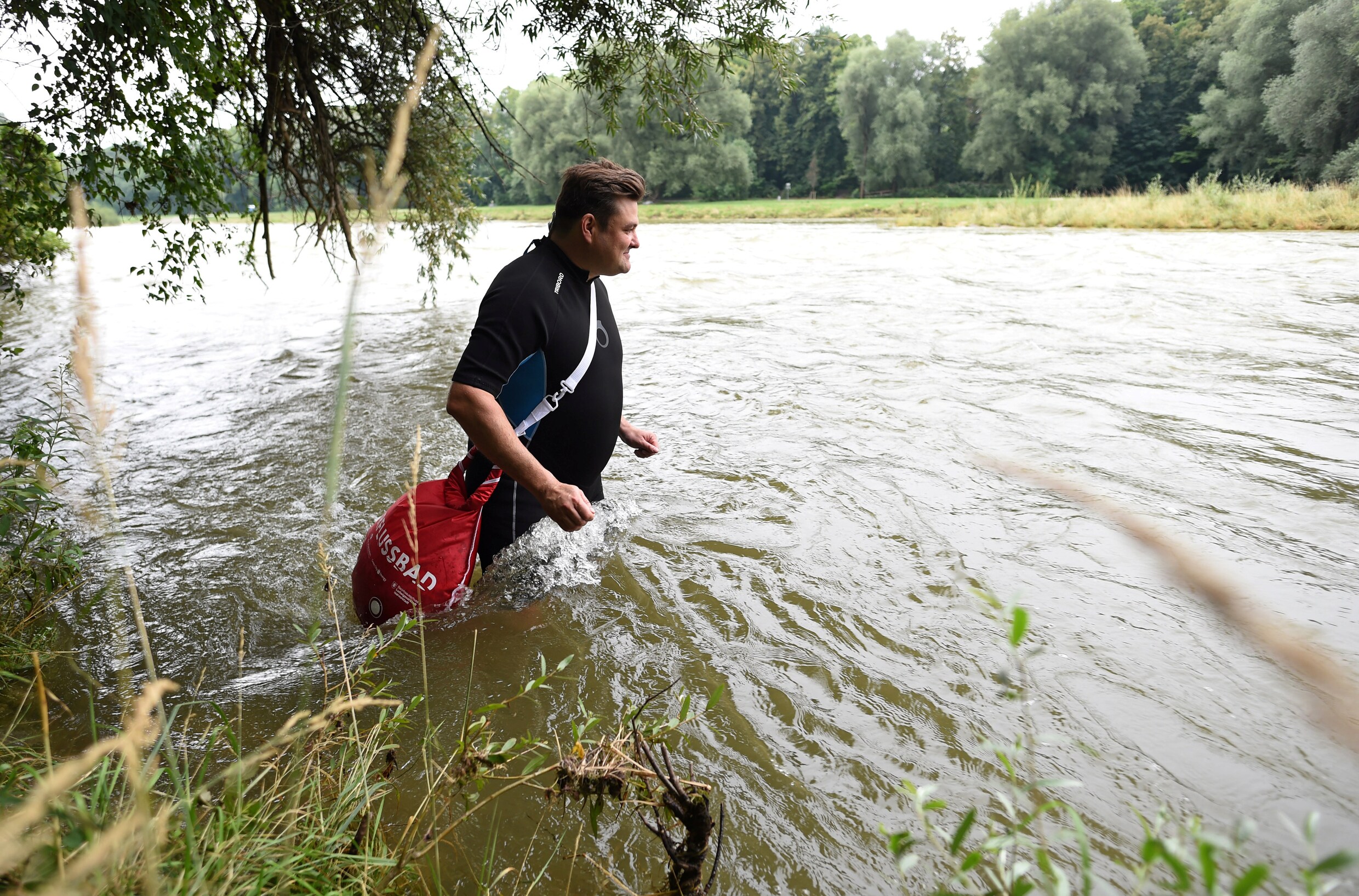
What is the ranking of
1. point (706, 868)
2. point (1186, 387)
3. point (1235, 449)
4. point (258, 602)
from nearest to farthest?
point (706, 868) → point (258, 602) → point (1235, 449) → point (1186, 387)

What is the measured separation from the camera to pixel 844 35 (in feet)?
29.1

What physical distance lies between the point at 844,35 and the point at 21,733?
28.7ft

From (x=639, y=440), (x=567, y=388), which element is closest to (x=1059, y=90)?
(x=639, y=440)

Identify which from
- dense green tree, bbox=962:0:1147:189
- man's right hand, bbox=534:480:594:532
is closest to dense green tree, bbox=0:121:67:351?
man's right hand, bbox=534:480:594:532

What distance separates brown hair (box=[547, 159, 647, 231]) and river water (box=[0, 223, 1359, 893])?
1613mm

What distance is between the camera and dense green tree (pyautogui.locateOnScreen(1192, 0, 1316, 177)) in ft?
149

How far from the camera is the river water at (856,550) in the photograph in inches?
121

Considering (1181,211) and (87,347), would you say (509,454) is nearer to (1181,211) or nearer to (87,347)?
(87,347)

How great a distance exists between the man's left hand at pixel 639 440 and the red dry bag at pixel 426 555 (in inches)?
37.3

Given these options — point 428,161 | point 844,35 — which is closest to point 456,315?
point 428,161

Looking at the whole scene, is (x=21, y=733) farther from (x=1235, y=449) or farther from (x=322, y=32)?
(x=322, y=32)

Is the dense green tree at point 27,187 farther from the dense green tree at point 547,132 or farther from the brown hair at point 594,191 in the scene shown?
the dense green tree at point 547,132

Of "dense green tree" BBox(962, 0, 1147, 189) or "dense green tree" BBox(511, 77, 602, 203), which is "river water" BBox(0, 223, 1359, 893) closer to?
"dense green tree" BBox(511, 77, 602, 203)

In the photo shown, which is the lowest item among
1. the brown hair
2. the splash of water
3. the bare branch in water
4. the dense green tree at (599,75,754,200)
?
the splash of water
